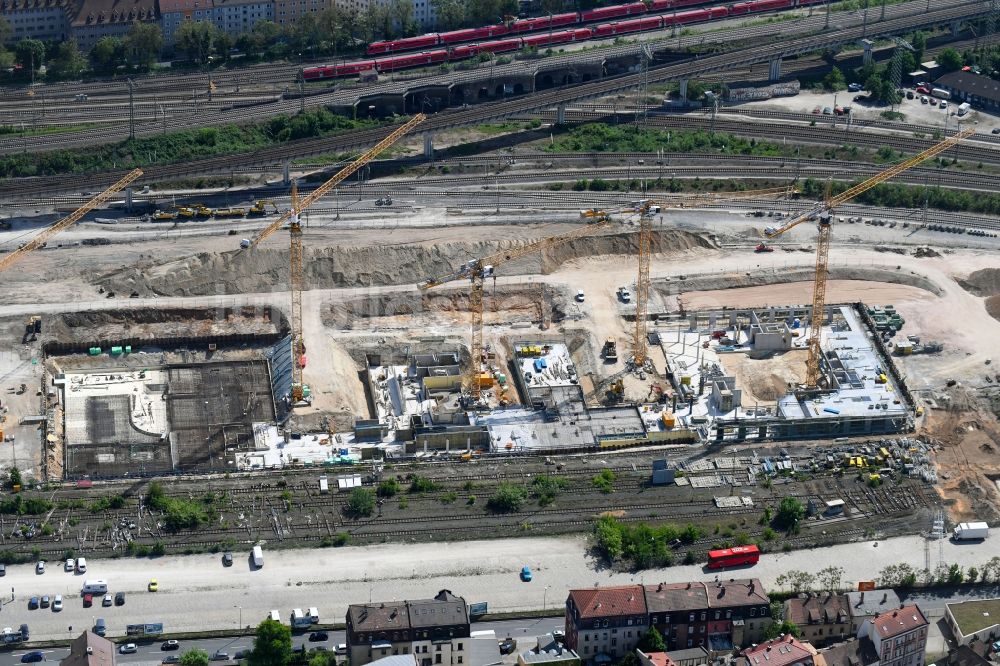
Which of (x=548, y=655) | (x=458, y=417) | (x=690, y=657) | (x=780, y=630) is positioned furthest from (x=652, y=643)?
(x=458, y=417)

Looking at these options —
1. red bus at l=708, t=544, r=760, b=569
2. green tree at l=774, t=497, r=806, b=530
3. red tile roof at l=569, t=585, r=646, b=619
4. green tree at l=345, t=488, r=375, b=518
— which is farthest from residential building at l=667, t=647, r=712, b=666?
green tree at l=345, t=488, r=375, b=518

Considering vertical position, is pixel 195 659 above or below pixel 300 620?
below

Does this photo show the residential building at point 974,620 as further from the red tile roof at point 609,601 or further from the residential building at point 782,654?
the red tile roof at point 609,601

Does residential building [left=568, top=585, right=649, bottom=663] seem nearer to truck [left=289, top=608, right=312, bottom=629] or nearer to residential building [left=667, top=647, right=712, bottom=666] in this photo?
residential building [left=667, top=647, right=712, bottom=666]

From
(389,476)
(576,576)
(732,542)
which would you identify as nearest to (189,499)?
(389,476)

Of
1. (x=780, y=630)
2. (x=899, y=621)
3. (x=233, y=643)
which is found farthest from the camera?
(x=233, y=643)

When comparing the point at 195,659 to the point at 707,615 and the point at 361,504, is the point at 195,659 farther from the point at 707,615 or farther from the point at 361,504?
the point at 707,615
